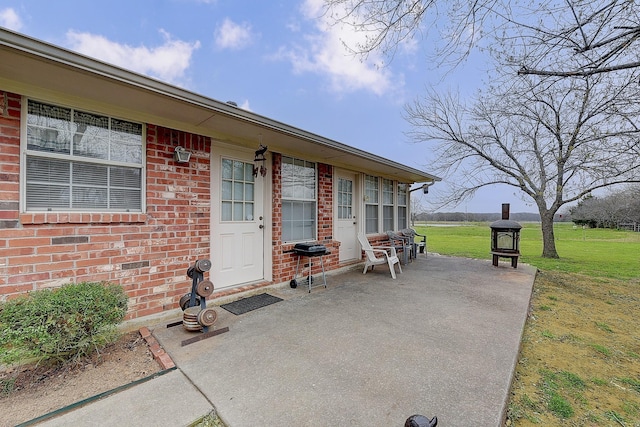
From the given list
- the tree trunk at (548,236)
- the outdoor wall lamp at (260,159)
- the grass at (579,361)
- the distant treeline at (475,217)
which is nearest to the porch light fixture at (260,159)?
the outdoor wall lamp at (260,159)

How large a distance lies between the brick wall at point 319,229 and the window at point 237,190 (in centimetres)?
39

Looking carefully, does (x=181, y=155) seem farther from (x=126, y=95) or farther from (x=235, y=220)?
(x=235, y=220)

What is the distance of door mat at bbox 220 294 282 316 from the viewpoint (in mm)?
3430

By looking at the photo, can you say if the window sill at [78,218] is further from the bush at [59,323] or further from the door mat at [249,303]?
the door mat at [249,303]

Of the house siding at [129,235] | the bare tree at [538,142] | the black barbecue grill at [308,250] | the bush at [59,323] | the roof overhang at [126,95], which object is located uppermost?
the bare tree at [538,142]

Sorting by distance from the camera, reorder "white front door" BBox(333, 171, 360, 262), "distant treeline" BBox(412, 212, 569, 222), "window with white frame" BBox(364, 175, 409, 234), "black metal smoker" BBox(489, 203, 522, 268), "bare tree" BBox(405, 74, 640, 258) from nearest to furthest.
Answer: "white front door" BBox(333, 171, 360, 262) → "bare tree" BBox(405, 74, 640, 258) → "black metal smoker" BBox(489, 203, 522, 268) → "window with white frame" BBox(364, 175, 409, 234) → "distant treeline" BBox(412, 212, 569, 222)

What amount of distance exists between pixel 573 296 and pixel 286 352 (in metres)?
5.16

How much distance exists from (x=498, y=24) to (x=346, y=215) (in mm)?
3952

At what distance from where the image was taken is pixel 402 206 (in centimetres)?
Result: 821

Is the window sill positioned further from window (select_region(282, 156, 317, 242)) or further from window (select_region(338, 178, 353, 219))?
window (select_region(338, 178, 353, 219))

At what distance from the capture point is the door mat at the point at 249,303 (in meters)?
3.43

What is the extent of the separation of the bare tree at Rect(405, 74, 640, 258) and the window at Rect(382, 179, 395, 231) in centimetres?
304

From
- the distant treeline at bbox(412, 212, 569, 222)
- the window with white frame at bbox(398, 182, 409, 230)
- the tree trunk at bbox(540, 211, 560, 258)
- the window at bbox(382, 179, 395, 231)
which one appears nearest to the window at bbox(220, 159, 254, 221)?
the window at bbox(382, 179, 395, 231)

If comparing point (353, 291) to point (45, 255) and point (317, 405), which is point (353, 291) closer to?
point (317, 405)
